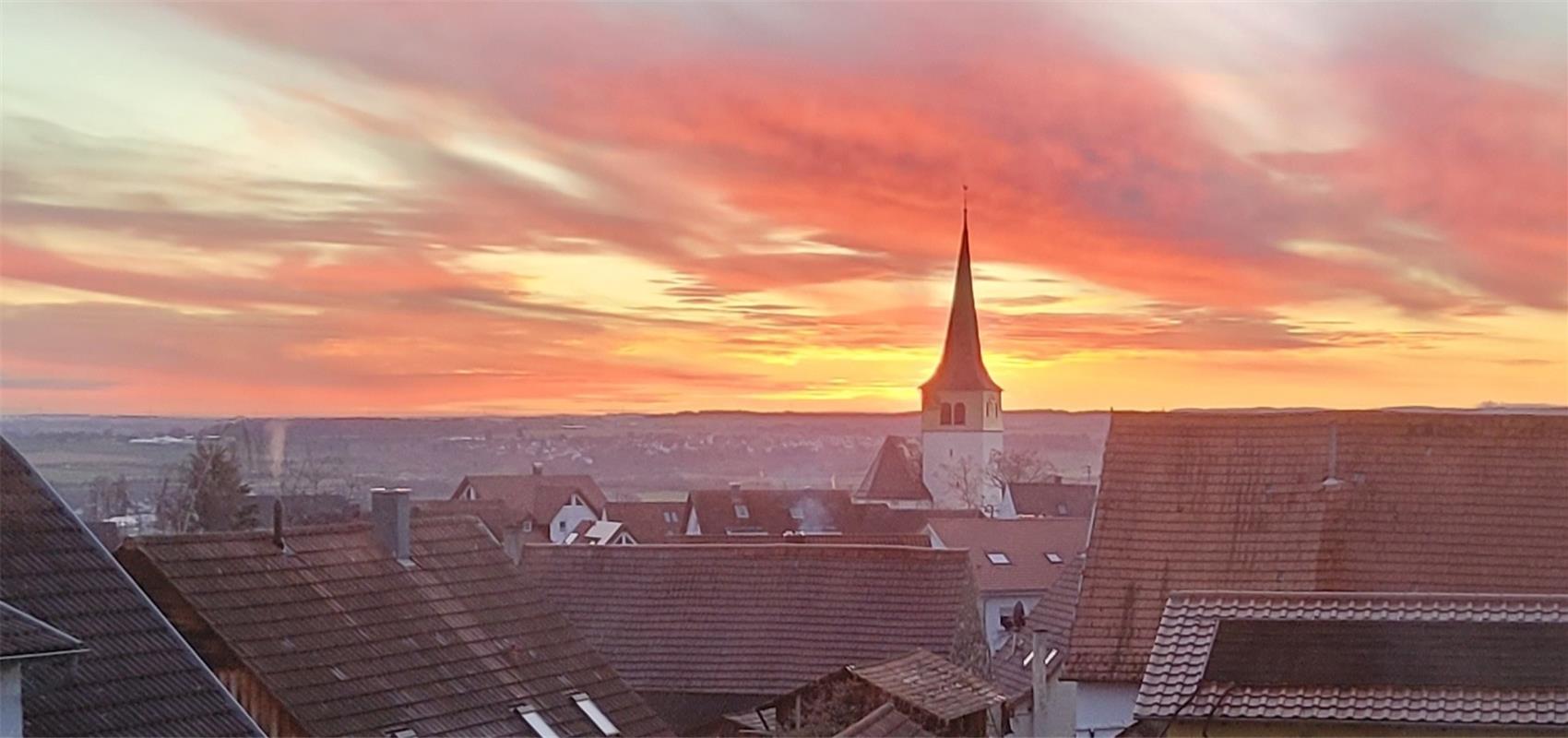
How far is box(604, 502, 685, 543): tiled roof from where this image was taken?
1337 inches

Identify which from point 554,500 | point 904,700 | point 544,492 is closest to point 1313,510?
point 904,700

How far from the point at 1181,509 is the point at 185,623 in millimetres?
6215

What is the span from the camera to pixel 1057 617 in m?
12.2

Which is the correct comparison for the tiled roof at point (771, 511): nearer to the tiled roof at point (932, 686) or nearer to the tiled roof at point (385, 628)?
the tiled roof at point (385, 628)

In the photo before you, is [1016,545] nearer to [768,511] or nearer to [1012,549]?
[1012,549]

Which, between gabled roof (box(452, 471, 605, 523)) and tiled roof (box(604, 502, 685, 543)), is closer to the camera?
gabled roof (box(452, 471, 605, 523))

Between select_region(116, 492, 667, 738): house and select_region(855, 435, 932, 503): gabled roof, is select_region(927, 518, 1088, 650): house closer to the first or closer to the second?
select_region(116, 492, 667, 738): house

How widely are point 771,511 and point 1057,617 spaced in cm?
2616

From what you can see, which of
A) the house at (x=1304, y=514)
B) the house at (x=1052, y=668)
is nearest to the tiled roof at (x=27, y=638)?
the house at (x=1304, y=514)

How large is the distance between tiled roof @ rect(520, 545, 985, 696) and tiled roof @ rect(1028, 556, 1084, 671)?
44.4 inches

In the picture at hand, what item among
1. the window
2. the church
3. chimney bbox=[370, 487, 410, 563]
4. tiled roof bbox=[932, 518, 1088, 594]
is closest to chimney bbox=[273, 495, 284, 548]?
chimney bbox=[370, 487, 410, 563]

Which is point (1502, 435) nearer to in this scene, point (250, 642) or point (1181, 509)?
point (1181, 509)

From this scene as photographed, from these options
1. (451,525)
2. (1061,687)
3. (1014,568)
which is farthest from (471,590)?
(1014,568)

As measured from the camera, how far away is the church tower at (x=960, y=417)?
162 ft
